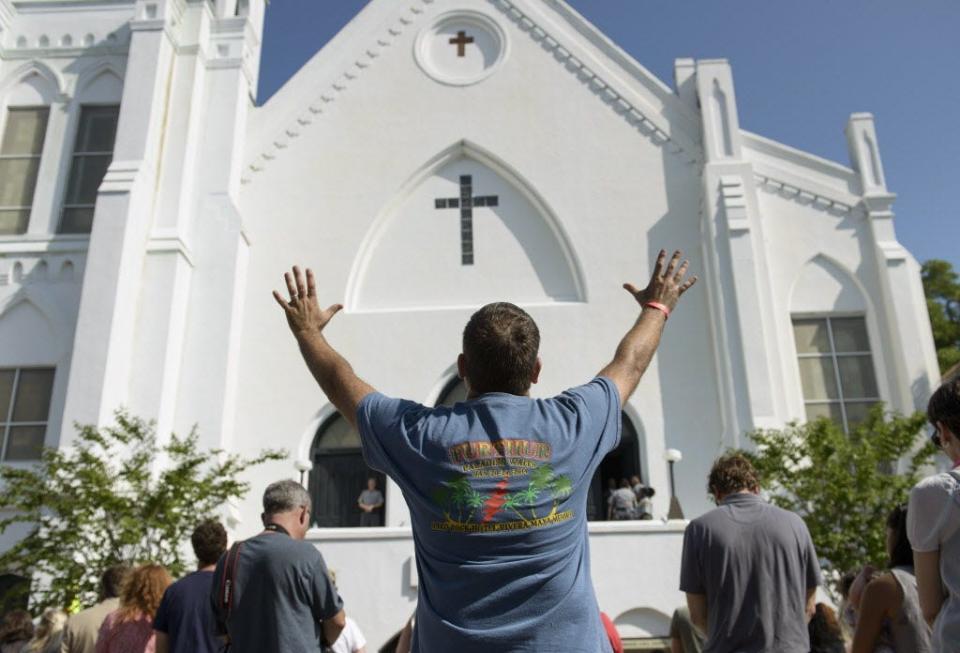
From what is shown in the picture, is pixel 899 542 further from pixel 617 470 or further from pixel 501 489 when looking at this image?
pixel 617 470

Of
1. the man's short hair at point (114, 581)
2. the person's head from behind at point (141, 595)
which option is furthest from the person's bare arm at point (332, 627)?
the man's short hair at point (114, 581)

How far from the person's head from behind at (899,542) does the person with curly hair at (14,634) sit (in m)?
6.54

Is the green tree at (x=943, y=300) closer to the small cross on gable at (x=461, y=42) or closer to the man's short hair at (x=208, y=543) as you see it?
the small cross on gable at (x=461, y=42)

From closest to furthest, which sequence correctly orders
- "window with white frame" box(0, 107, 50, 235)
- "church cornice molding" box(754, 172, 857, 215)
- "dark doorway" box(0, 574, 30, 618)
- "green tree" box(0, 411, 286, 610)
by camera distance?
"green tree" box(0, 411, 286, 610) < "dark doorway" box(0, 574, 30, 618) < "window with white frame" box(0, 107, 50, 235) < "church cornice molding" box(754, 172, 857, 215)

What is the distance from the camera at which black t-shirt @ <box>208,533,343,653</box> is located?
147 inches

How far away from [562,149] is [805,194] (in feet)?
14.8

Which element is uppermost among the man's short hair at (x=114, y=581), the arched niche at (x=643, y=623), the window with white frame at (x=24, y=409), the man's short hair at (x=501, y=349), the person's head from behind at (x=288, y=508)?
the window with white frame at (x=24, y=409)

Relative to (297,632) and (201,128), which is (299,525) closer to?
(297,632)

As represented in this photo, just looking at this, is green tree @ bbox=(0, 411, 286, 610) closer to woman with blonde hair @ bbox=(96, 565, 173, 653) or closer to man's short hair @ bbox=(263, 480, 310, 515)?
woman with blonde hair @ bbox=(96, 565, 173, 653)

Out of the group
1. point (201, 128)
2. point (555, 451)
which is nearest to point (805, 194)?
point (201, 128)

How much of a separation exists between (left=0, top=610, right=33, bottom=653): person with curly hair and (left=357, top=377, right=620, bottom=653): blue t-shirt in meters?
6.30

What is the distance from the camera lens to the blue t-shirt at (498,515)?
6.97 feet

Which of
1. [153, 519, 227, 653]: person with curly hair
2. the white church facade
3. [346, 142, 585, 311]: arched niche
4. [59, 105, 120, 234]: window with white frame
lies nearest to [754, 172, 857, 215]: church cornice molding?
the white church facade

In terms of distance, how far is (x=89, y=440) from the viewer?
1234cm
